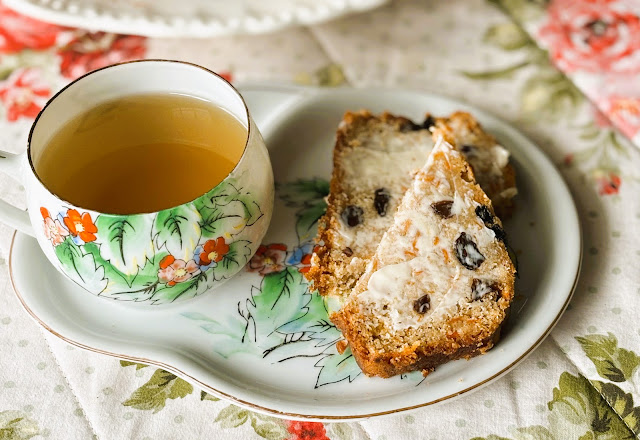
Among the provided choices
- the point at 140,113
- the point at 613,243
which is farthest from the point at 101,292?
the point at 613,243

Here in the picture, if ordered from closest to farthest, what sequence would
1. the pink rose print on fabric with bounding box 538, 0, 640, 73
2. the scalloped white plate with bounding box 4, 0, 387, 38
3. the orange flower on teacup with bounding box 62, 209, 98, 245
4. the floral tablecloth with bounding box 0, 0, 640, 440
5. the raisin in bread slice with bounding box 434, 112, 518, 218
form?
the orange flower on teacup with bounding box 62, 209, 98, 245
the floral tablecloth with bounding box 0, 0, 640, 440
the raisin in bread slice with bounding box 434, 112, 518, 218
the scalloped white plate with bounding box 4, 0, 387, 38
the pink rose print on fabric with bounding box 538, 0, 640, 73

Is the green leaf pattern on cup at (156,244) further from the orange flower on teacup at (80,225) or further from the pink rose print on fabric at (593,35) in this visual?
the pink rose print on fabric at (593,35)

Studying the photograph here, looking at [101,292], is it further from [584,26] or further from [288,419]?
[584,26]

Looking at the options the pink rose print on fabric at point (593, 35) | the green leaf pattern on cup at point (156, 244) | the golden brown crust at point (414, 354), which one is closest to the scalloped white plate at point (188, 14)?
the pink rose print on fabric at point (593, 35)

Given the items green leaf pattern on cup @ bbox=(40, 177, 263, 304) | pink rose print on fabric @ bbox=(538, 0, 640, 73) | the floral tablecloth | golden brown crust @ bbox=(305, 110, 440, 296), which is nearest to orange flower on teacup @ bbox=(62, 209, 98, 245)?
green leaf pattern on cup @ bbox=(40, 177, 263, 304)

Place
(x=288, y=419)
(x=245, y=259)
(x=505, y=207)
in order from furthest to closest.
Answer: (x=505, y=207)
(x=245, y=259)
(x=288, y=419)

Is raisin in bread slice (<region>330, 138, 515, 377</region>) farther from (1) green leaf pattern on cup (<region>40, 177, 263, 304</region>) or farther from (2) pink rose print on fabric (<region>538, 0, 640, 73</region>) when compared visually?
(2) pink rose print on fabric (<region>538, 0, 640, 73</region>)
